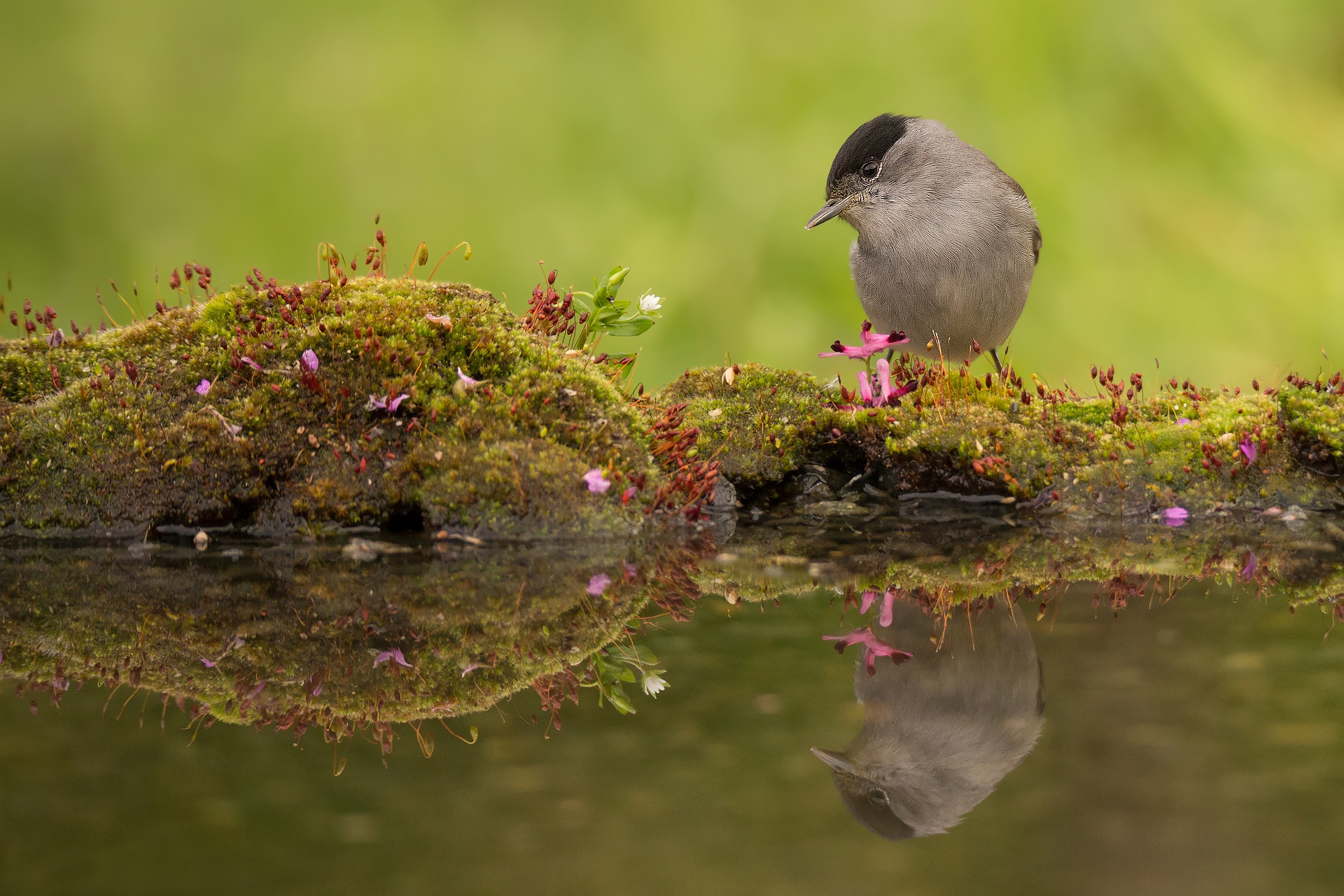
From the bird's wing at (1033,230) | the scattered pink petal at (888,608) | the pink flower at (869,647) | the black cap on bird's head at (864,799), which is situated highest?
the bird's wing at (1033,230)

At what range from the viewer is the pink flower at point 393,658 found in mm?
3626

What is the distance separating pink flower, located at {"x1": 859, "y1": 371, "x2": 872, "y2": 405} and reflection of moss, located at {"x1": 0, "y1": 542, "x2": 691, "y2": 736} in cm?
176

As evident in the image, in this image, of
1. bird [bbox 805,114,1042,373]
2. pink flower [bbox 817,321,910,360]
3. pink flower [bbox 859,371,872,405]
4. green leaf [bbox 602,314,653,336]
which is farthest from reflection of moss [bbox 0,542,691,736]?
bird [bbox 805,114,1042,373]

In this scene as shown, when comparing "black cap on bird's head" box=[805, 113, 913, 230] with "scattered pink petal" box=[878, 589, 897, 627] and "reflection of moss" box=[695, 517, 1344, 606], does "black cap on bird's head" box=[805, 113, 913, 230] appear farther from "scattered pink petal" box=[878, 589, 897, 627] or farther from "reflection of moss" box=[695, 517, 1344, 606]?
"scattered pink petal" box=[878, 589, 897, 627]

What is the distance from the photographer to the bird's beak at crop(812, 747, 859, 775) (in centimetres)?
285

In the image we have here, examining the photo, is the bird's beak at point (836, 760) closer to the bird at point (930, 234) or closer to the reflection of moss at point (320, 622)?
the reflection of moss at point (320, 622)

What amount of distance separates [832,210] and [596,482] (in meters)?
2.69

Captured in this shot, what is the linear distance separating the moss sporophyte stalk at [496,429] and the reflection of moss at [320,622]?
32 cm

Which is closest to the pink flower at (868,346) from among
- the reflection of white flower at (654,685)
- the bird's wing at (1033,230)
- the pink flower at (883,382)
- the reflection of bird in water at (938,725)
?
the pink flower at (883,382)

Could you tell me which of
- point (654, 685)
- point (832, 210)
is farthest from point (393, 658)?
point (832, 210)

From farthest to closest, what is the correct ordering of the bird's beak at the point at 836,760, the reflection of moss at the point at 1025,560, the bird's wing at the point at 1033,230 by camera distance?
the bird's wing at the point at 1033,230
the reflection of moss at the point at 1025,560
the bird's beak at the point at 836,760

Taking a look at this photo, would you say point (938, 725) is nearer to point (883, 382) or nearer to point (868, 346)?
point (883, 382)

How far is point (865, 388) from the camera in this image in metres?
6.35

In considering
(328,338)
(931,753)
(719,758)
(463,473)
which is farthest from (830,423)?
(719,758)
